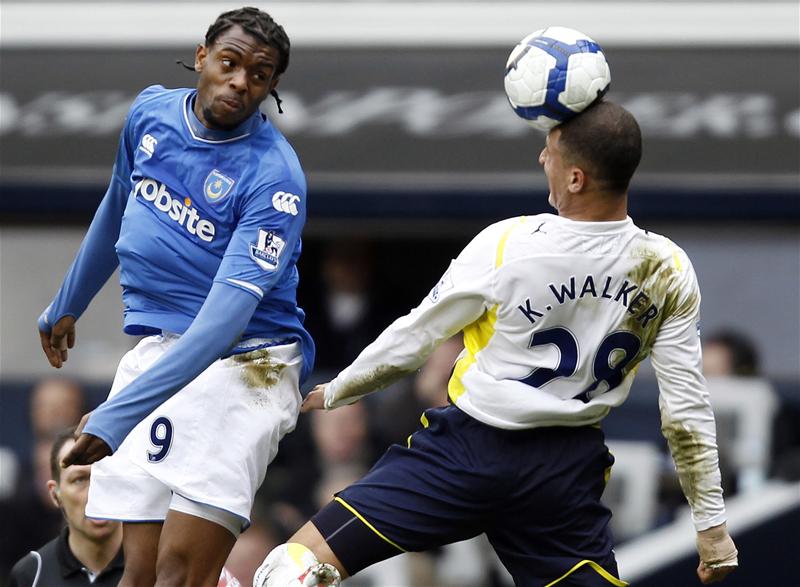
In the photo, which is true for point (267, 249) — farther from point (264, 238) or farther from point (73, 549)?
point (73, 549)

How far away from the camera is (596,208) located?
4.17 metres

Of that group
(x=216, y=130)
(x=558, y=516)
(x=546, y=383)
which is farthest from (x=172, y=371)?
(x=558, y=516)

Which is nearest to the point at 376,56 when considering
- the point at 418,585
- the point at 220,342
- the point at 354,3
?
the point at 354,3

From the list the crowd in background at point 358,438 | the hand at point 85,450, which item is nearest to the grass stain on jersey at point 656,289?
the hand at point 85,450

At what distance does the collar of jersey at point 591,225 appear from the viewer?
4.14 metres

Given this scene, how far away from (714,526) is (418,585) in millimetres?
4705

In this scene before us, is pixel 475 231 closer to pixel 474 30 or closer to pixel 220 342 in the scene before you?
pixel 474 30

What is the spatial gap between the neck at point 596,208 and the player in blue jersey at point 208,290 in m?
0.77

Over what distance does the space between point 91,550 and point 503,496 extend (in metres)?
2.03

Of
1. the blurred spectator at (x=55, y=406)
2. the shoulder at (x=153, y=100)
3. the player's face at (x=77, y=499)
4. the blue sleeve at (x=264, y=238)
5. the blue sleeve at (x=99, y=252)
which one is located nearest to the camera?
the blue sleeve at (x=264, y=238)

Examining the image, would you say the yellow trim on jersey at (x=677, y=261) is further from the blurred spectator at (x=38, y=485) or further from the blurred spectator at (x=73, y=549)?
the blurred spectator at (x=38, y=485)

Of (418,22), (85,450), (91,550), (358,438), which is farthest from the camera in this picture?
(418,22)

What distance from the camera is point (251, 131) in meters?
4.45

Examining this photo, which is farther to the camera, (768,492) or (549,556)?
(768,492)
